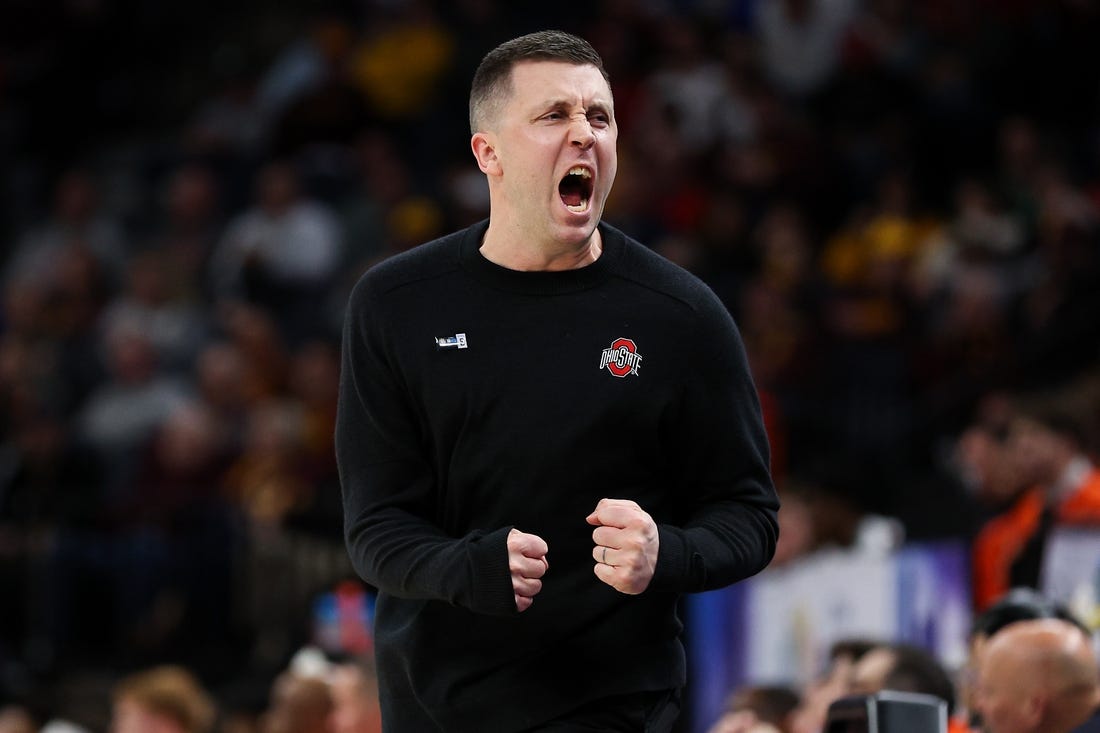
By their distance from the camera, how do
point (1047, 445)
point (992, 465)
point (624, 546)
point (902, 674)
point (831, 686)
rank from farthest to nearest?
point (992, 465) < point (1047, 445) < point (831, 686) < point (902, 674) < point (624, 546)

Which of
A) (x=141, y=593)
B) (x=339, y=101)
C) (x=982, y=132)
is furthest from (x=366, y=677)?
(x=339, y=101)

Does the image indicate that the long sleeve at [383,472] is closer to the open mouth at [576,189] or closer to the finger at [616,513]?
the finger at [616,513]

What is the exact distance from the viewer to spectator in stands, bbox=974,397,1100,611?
22.9 ft

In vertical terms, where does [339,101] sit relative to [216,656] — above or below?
above

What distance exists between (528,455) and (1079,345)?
678cm

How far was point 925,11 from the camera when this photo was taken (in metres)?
11.8

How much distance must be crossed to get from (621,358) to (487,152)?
1.45 ft

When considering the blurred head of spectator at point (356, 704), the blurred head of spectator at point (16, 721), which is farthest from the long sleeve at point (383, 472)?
the blurred head of spectator at point (16, 721)

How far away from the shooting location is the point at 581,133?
3.04 meters

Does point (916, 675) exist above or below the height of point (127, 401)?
below

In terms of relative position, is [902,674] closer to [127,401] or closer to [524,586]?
[524,586]

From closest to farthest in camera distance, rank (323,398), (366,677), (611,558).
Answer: (611,558)
(366,677)
(323,398)

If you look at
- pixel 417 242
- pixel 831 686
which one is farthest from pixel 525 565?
pixel 417 242

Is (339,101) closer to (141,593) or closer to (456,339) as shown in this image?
(141,593)
